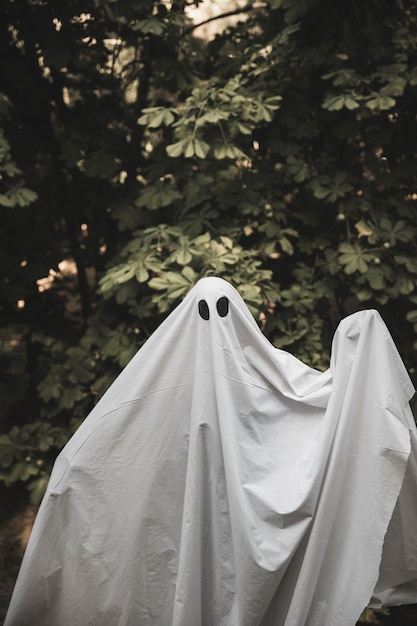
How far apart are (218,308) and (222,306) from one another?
14 mm

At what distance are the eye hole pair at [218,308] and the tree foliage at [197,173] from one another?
38.6 inches

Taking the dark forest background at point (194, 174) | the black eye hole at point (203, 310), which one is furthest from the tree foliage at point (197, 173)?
the black eye hole at point (203, 310)

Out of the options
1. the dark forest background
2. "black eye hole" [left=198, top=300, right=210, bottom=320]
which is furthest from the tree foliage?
"black eye hole" [left=198, top=300, right=210, bottom=320]

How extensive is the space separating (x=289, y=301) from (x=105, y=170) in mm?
1233

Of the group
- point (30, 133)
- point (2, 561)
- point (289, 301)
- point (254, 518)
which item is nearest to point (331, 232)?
point (289, 301)

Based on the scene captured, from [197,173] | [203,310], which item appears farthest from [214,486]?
[197,173]

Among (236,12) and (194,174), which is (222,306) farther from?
(236,12)

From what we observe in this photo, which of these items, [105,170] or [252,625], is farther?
[105,170]

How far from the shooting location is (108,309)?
403 centimetres

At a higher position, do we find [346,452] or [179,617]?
[346,452]

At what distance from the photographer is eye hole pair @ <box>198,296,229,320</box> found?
7.55 feet

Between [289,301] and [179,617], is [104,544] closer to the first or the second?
[179,617]

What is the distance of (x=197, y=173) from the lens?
156 inches

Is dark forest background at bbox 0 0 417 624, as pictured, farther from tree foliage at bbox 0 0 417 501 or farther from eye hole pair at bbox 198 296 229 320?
eye hole pair at bbox 198 296 229 320
